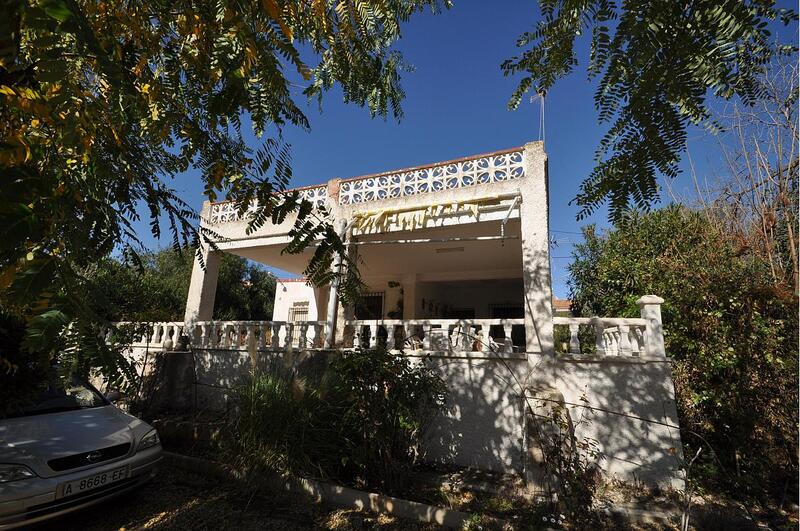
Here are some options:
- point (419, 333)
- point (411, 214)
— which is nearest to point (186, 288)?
point (419, 333)

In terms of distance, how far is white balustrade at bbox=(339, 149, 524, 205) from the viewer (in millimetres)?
7301

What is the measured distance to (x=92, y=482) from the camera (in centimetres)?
382

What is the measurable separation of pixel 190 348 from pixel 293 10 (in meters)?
8.33

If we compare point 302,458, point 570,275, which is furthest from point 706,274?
point 302,458

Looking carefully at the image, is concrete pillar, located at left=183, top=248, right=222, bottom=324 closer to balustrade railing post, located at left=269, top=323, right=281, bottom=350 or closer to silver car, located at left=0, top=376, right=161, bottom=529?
balustrade railing post, located at left=269, top=323, right=281, bottom=350

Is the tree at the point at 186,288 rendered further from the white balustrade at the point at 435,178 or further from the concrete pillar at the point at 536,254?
the concrete pillar at the point at 536,254

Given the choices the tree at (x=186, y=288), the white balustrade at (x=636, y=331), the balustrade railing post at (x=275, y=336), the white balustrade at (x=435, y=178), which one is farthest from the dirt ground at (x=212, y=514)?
the tree at (x=186, y=288)

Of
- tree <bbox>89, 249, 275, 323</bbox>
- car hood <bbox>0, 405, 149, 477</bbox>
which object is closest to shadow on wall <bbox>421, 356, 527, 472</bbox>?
car hood <bbox>0, 405, 149, 477</bbox>

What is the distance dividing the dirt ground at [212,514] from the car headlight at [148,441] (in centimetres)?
50

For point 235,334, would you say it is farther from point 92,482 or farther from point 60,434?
point 92,482

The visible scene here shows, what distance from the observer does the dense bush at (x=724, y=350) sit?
4.52 meters

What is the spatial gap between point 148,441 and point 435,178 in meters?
6.61

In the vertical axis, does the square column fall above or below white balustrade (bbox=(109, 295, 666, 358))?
above

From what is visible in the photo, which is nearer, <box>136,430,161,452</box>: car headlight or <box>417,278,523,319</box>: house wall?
<box>136,430,161,452</box>: car headlight
